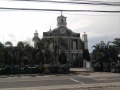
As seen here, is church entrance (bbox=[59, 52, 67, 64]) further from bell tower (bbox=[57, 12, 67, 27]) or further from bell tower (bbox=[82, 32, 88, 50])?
bell tower (bbox=[82, 32, 88, 50])

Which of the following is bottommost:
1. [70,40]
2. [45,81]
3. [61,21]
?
[45,81]

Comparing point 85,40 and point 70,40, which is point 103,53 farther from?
point 85,40

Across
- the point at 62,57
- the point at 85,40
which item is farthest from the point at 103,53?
the point at 85,40

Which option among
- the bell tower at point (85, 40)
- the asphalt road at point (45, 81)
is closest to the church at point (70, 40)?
the bell tower at point (85, 40)

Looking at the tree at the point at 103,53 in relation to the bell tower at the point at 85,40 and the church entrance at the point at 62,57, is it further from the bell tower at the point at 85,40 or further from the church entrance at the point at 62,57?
the bell tower at the point at 85,40

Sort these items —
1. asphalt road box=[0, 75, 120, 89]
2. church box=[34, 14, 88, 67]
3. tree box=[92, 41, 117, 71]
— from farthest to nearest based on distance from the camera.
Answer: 1. church box=[34, 14, 88, 67]
2. tree box=[92, 41, 117, 71]
3. asphalt road box=[0, 75, 120, 89]

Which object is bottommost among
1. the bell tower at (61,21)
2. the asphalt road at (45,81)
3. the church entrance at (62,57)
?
the asphalt road at (45,81)

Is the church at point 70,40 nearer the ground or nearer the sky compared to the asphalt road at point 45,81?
nearer the sky

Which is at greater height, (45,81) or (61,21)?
(61,21)

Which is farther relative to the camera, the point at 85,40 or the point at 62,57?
the point at 85,40

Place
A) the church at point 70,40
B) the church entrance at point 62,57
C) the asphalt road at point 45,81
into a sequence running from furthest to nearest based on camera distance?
the church at point 70,40 → the church entrance at point 62,57 → the asphalt road at point 45,81

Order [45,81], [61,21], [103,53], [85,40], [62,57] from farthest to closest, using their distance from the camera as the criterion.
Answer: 1. [85,40]
2. [61,21]
3. [62,57]
4. [103,53]
5. [45,81]

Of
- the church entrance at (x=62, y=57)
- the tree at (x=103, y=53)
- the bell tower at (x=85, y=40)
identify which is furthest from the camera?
the bell tower at (x=85, y=40)

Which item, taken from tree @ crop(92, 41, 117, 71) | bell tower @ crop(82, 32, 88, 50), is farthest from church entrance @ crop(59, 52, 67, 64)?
bell tower @ crop(82, 32, 88, 50)
